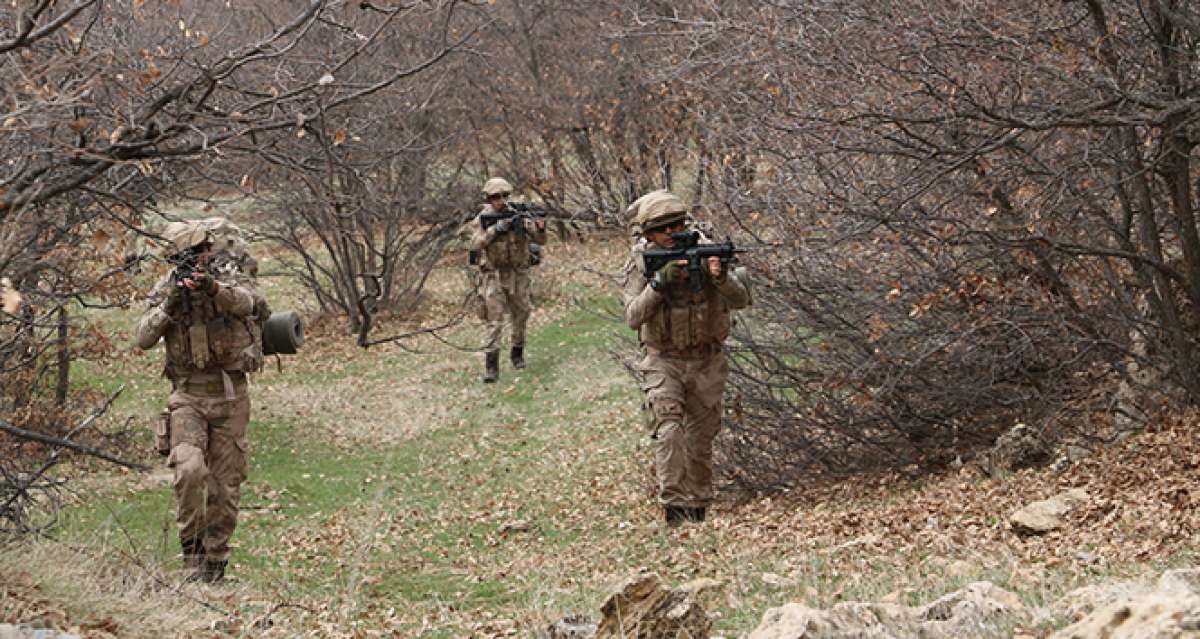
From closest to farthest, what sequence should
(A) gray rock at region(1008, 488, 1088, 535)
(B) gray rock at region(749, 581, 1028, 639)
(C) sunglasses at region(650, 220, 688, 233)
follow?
1. (B) gray rock at region(749, 581, 1028, 639)
2. (A) gray rock at region(1008, 488, 1088, 535)
3. (C) sunglasses at region(650, 220, 688, 233)

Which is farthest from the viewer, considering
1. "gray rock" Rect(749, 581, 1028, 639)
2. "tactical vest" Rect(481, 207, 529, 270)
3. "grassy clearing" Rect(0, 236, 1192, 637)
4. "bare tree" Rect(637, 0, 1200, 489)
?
"tactical vest" Rect(481, 207, 529, 270)

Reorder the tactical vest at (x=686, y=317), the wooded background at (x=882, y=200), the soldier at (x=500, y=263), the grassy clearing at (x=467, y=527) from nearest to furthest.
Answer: the wooded background at (x=882, y=200) → the grassy clearing at (x=467, y=527) → the tactical vest at (x=686, y=317) → the soldier at (x=500, y=263)

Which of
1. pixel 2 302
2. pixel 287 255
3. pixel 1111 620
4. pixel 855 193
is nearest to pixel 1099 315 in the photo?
pixel 855 193

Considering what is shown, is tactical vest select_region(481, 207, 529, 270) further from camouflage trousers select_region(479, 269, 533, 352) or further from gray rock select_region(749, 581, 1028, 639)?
gray rock select_region(749, 581, 1028, 639)

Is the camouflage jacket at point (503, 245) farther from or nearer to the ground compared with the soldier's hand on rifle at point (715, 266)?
farther from the ground

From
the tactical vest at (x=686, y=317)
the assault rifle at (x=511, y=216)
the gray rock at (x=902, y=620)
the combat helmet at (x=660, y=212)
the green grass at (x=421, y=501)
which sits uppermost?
the assault rifle at (x=511, y=216)

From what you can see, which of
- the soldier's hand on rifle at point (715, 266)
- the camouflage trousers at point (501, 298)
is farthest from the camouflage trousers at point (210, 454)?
the camouflage trousers at point (501, 298)

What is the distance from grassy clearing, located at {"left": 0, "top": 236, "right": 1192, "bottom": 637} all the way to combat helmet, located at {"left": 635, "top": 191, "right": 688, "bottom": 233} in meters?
1.93

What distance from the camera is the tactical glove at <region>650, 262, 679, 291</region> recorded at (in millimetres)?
8031

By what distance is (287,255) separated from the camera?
78.7 feet

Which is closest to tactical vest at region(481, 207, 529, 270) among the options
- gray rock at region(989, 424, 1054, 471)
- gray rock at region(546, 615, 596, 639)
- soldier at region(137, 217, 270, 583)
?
soldier at region(137, 217, 270, 583)

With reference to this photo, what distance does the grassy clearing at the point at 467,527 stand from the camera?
19.8 ft

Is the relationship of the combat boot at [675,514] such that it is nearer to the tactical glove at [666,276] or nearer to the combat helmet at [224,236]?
the tactical glove at [666,276]

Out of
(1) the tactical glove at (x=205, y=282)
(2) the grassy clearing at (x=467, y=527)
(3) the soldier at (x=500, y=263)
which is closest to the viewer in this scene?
(2) the grassy clearing at (x=467, y=527)
